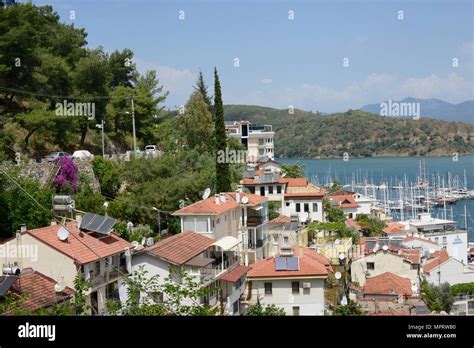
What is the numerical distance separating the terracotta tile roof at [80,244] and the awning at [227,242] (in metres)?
Result: 0.99

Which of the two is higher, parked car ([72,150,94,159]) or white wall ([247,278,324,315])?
parked car ([72,150,94,159])

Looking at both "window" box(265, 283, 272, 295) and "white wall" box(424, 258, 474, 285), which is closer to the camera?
"window" box(265, 283, 272, 295)

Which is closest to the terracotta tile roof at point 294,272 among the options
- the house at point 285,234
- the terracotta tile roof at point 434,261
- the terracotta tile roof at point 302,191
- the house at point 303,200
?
the house at point 285,234

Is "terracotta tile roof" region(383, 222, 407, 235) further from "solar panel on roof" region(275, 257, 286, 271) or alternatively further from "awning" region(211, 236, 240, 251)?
"solar panel on roof" region(275, 257, 286, 271)

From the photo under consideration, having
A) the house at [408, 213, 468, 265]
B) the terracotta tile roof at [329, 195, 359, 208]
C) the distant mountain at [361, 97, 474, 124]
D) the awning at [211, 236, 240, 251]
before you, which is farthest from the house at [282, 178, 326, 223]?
the distant mountain at [361, 97, 474, 124]

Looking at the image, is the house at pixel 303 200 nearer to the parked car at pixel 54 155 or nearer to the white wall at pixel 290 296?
the parked car at pixel 54 155

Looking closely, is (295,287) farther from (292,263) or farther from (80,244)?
(80,244)

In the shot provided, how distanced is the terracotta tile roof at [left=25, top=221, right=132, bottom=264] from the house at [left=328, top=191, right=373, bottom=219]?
1032 cm

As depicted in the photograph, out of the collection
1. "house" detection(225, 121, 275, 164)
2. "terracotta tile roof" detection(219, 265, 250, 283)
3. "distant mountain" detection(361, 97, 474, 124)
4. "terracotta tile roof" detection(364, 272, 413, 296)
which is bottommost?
"terracotta tile roof" detection(364, 272, 413, 296)

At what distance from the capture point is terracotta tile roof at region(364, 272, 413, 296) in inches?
238

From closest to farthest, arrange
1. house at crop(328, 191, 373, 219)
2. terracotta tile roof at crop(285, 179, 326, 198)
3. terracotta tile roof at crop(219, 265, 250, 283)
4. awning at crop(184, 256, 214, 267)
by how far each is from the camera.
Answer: awning at crop(184, 256, 214, 267) < terracotta tile roof at crop(219, 265, 250, 283) < terracotta tile roof at crop(285, 179, 326, 198) < house at crop(328, 191, 373, 219)
